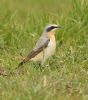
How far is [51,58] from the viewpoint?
418 inches

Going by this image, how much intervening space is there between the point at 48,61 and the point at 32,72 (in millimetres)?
1296

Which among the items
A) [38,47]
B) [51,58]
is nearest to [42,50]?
[38,47]

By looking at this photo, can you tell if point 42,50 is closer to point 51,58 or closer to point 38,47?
point 38,47

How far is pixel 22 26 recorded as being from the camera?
12422mm

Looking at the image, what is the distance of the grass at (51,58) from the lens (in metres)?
8.27

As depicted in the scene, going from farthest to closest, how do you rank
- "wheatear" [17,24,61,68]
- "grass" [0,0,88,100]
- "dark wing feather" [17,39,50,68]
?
1. "wheatear" [17,24,61,68]
2. "dark wing feather" [17,39,50,68]
3. "grass" [0,0,88,100]

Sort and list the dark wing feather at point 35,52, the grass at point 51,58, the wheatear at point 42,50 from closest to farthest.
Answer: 1. the grass at point 51,58
2. the dark wing feather at point 35,52
3. the wheatear at point 42,50

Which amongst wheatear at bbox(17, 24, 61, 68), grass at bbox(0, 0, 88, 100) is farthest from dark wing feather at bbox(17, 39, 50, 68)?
→ grass at bbox(0, 0, 88, 100)

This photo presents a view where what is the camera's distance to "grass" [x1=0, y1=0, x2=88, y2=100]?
827 centimetres

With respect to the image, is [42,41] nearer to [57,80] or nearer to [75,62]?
[75,62]

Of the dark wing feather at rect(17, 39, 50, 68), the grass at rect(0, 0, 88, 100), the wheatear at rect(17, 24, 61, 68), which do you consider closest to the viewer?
the grass at rect(0, 0, 88, 100)

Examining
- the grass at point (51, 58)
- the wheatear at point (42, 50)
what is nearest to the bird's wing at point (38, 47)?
the wheatear at point (42, 50)

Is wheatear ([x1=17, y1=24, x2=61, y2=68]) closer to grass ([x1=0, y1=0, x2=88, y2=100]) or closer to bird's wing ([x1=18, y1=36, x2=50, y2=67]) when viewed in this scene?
bird's wing ([x1=18, y1=36, x2=50, y2=67])

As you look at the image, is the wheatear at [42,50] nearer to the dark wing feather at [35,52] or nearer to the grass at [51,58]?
the dark wing feather at [35,52]
